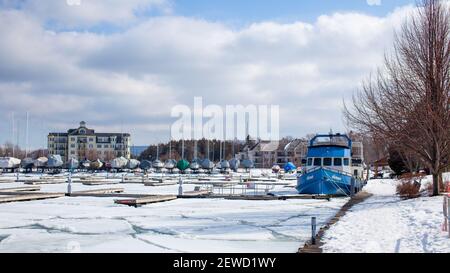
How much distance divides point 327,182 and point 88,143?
132 m

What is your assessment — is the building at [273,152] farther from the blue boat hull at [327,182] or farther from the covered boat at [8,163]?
the blue boat hull at [327,182]

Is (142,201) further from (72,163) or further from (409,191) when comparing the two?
(72,163)

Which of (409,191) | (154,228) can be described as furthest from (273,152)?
(154,228)

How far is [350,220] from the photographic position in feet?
51.6

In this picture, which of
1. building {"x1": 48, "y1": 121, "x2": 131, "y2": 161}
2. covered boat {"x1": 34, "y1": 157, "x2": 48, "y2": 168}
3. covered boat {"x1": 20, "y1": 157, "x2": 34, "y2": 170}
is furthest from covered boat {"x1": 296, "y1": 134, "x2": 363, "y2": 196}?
building {"x1": 48, "y1": 121, "x2": 131, "y2": 161}

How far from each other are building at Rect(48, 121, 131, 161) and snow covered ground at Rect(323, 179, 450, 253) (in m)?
136

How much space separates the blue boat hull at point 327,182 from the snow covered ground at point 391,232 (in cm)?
1275

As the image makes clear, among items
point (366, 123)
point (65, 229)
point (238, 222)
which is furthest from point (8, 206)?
point (366, 123)

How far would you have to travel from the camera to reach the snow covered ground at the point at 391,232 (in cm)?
1054

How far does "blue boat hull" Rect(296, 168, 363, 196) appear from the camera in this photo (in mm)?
31516

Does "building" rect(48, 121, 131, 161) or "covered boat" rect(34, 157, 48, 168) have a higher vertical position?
"building" rect(48, 121, 131, 161)

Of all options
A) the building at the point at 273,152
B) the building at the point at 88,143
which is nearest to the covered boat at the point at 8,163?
the building at the point at 88,143

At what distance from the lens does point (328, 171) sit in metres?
31.9

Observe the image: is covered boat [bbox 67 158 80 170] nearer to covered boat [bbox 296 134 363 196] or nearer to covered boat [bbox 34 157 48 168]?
covered boat [bbox 34 157 48 168]
